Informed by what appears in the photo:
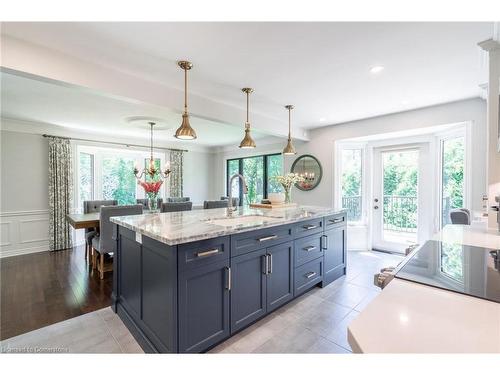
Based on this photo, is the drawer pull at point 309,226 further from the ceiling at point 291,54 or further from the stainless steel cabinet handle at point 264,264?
the ceiling at point 291,54

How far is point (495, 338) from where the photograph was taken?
537mm

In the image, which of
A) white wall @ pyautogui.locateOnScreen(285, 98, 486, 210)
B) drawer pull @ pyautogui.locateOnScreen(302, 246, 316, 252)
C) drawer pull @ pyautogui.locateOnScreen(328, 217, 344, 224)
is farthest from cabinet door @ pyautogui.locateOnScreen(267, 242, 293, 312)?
white wall @ pyautogui.locateOnScreen(285, 98, 486, 210)

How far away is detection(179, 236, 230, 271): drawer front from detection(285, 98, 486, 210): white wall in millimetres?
3347

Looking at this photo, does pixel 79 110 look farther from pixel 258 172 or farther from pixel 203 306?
pixel 258 172

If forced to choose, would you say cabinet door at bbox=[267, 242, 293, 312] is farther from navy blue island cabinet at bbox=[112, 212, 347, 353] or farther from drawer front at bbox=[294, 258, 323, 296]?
drawer front at bbox=[294, 258, 323, 296]

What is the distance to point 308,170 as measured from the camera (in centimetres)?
486

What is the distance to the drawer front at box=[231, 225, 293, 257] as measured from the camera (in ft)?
5.98

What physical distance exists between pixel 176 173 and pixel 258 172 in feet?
7.52

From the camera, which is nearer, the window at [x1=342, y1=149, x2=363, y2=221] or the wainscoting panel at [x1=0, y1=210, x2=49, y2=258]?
the wainscoting panel at [x1=0, y1=210, x2=49, y2=258]

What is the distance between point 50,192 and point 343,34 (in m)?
5.56

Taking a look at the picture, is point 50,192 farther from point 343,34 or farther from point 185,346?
point 343,34

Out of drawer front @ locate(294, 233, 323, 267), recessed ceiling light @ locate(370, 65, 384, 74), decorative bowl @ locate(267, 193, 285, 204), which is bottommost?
drawer front @ locate(294, 233, 323, 267)

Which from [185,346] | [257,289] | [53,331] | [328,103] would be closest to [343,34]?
Answer: [328,103]
